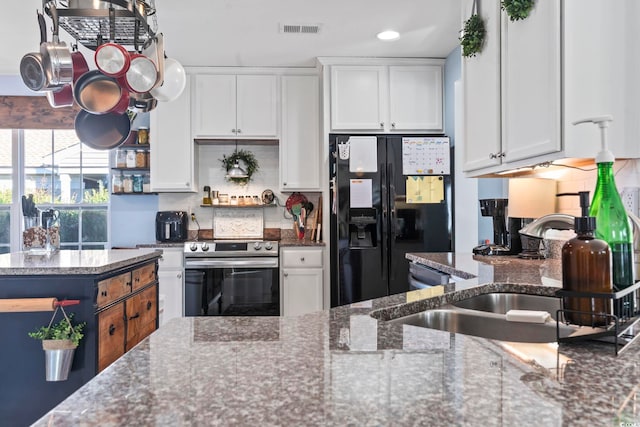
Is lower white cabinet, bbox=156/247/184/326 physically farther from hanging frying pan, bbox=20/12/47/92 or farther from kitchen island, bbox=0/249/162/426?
hanging frying pan, bbox=20/12/47/92

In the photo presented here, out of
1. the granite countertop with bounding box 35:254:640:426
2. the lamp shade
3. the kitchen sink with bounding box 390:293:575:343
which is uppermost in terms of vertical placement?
the lamp shade

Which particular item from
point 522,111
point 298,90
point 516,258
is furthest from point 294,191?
point 522,111

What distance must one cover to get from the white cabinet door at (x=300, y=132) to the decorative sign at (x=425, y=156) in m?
0.89

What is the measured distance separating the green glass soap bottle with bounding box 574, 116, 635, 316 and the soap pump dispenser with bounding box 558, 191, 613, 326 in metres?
0.08

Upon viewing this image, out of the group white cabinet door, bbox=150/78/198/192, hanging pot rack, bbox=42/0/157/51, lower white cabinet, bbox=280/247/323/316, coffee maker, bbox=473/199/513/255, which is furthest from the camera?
white cabinet door, bbox=150/78/198/192

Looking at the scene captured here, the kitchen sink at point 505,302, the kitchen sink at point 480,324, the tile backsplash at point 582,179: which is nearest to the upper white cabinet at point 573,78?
the tile backsplash at point 582,179

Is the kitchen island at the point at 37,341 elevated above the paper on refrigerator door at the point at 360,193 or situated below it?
below

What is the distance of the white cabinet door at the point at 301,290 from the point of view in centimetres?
408

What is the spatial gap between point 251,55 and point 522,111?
265cm

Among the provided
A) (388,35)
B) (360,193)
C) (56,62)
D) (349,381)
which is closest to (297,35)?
(388,35)

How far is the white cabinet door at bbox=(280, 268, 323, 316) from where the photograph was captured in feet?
13.4

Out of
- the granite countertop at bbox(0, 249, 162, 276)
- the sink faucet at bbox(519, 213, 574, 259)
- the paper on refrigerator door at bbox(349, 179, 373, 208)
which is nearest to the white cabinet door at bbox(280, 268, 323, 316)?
the paper on refrigerator door at bbox(349, 179, 373, 208)

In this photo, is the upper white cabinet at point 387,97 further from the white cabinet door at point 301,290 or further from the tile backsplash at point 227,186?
the white cabinet door at point 301,290

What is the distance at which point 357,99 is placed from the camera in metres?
4.04
